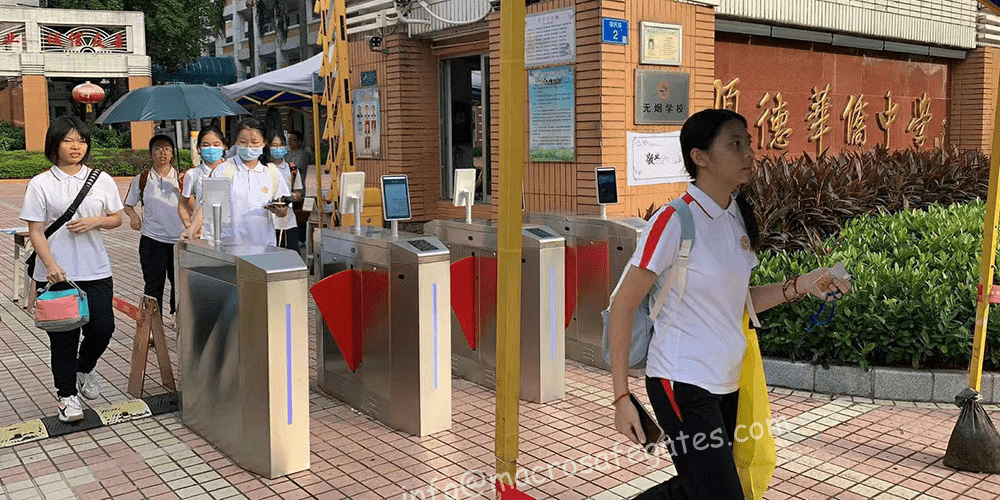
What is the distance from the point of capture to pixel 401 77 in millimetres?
10672

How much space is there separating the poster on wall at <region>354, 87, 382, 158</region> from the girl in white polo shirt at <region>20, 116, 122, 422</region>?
6.17 metres

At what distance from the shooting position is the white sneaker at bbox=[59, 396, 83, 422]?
4.98 meters

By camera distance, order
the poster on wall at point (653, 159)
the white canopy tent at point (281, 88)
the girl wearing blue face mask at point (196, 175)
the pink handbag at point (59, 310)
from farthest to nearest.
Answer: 1. the white canopy tent at point (281, 88)
2. the poster on wall at point (653, 159)
3. the girl wearing blue face mask at point (196, 175)
4. the pink handbag at point (59, 310)

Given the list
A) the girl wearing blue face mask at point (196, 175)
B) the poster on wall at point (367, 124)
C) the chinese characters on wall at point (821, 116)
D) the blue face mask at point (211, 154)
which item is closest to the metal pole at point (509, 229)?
the girl wearing blue face mask at point (196, 175)

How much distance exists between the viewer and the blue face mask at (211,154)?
666 centimetres

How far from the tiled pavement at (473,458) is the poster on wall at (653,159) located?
340 centimetres

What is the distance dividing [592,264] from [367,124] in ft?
19.5

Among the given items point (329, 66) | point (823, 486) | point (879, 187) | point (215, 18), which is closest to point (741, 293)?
point (823, 486)

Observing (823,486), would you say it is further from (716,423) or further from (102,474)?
(102,474)

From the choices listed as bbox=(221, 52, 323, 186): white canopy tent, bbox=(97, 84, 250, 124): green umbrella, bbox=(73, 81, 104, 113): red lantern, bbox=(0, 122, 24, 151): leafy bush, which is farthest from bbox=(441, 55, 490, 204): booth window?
bbox=(0, 122, 24, 151): leafy bush

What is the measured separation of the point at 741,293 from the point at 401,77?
8397mm

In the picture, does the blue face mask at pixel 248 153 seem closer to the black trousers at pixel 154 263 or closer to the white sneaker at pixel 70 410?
the black trousers at pixel 154 263

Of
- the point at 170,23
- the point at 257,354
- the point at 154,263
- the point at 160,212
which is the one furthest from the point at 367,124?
the point at 170,23

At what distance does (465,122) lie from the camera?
11008 mm
